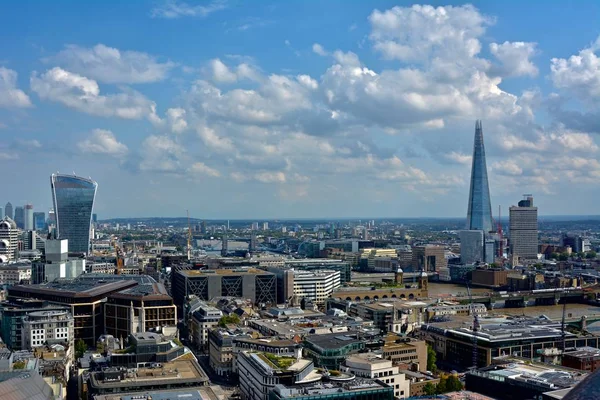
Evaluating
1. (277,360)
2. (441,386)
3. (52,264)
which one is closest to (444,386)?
(441,386)

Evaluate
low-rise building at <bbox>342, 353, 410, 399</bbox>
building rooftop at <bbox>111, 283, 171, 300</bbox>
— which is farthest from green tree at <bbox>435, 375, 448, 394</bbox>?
building rooftop at <bbox>111, 283, 171, 300</bbox>

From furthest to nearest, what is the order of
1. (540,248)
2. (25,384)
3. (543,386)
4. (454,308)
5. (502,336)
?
(540,248), (454,308), (502,336), (543,386), (25,384)

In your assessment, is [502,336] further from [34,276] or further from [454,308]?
[34,276]

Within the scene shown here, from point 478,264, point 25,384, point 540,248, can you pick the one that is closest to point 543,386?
point 25,384

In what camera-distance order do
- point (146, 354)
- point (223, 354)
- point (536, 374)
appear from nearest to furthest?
point (536, 374) < point (146, 354) < point (223, 354)

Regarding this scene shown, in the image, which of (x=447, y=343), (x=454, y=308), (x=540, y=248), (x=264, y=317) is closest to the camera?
(x=447, y=343)

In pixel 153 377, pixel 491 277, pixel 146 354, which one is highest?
pixel 146 354

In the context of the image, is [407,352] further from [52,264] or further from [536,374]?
[52,264]
